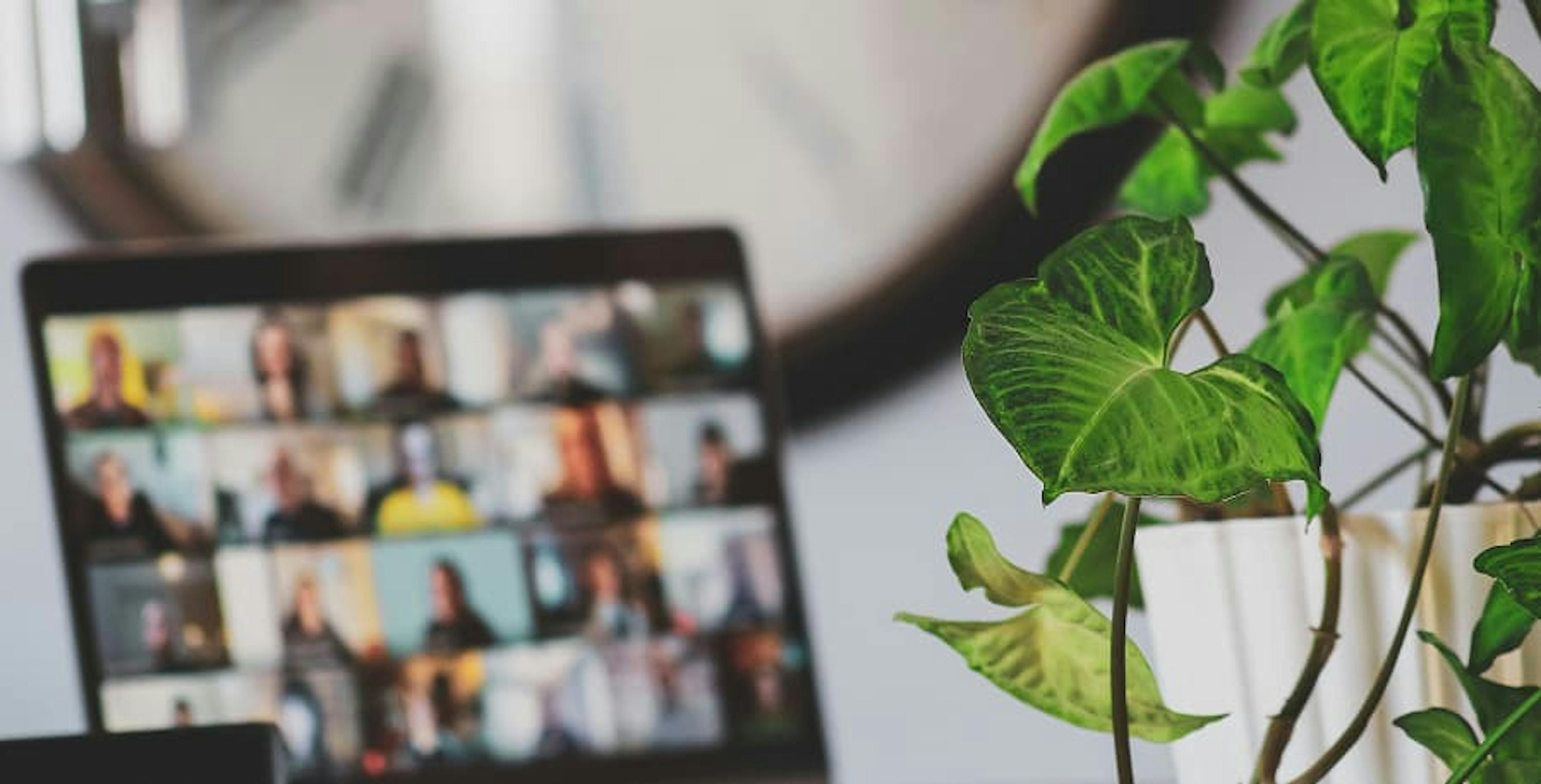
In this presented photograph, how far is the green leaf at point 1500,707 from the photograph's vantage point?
442mm

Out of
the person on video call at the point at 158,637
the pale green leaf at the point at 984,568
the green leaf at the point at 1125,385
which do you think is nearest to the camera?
the green leaf at the point at 1125,385

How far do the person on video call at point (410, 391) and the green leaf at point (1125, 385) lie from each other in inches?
20.8

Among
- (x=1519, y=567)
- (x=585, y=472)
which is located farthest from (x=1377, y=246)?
(x=585, y=472)

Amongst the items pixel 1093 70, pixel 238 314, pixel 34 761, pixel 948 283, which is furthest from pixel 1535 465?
pixel 34 761

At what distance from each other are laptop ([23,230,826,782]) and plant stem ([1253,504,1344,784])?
397 mm

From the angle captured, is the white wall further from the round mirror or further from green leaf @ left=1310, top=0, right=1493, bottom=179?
green leaf @ left=1310, top=0, right=1493, bottom=179

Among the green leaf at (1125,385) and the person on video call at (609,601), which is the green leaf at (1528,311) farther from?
the person on video call at (609,601)

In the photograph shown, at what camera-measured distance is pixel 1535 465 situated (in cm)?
104

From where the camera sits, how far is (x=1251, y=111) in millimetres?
627

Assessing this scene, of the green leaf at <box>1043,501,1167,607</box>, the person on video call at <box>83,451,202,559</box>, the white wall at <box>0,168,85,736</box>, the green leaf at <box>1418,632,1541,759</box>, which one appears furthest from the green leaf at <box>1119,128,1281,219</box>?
the white wall at <box>0,168,85,736</box>

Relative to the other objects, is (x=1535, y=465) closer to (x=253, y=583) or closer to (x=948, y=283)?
(x=948, y=283)

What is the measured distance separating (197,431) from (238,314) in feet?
0.19

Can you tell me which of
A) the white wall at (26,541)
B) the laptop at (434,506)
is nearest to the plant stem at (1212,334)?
the laptop at (434,506)

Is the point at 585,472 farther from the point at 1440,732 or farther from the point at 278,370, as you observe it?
the point at 1440,732
